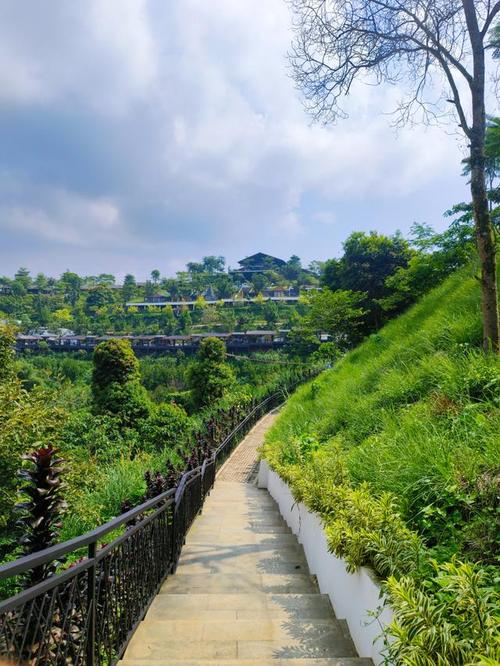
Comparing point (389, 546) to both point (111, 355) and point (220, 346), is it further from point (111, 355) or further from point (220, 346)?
point (220, 346)

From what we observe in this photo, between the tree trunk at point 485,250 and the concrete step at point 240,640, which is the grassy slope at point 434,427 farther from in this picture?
the concrete step at point 240,640

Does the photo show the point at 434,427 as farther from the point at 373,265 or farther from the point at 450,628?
the point at 373,265

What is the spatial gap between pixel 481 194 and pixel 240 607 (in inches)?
209

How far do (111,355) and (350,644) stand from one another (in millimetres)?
15150

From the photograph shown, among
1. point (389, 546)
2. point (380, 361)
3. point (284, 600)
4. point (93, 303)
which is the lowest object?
point (284, 600)

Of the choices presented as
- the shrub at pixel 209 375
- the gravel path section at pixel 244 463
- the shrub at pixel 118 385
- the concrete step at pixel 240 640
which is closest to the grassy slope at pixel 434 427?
the concrete step at pixel 240 640

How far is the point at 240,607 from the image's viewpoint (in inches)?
113

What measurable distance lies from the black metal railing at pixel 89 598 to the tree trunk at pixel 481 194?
173 inches

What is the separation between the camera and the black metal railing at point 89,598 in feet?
4.39

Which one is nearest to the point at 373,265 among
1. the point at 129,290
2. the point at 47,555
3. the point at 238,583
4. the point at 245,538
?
the point at 245,538

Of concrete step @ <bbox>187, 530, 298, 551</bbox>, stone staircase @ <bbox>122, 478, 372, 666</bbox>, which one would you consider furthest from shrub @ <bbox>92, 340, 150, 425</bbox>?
stone staircase @ <bbox>122, 478, 372, 666</bbox>

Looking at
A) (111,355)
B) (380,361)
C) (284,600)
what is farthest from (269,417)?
(284,600)

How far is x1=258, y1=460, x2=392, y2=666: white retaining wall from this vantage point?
2.10 meters

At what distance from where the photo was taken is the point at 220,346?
19.6 m
